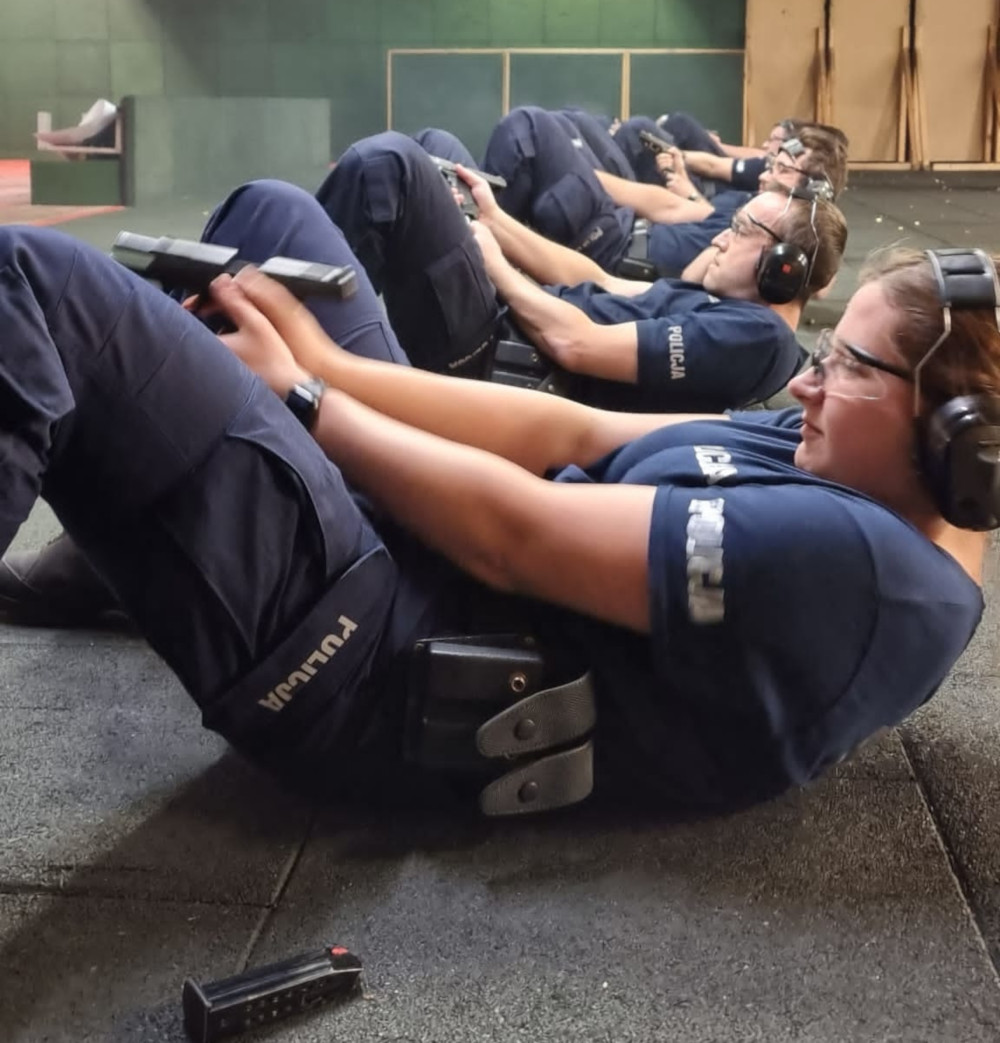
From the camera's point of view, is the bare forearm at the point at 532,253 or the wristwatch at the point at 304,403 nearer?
the wristwatch at the point at 304,403

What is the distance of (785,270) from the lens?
2314 millimetres

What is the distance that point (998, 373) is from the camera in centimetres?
118

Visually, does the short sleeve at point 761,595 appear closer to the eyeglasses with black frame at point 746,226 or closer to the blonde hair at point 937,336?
the blonde hair at point 937,336

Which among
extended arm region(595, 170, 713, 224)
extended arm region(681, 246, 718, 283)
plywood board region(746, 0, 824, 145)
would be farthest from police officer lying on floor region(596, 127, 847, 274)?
plywood board region(746, 0, 824, 145)

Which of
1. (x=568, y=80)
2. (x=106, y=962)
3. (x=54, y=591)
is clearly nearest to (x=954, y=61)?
(x=568, y=80)

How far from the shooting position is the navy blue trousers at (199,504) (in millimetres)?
1085

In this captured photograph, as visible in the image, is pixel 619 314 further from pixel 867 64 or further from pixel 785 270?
pixel 867 64

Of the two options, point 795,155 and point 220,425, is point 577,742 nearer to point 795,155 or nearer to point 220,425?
point 220,425

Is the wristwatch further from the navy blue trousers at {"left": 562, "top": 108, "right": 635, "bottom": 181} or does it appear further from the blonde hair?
the navy blue trousers at {"left": 562, "top": 108, "right": 635, "bottom": 181}

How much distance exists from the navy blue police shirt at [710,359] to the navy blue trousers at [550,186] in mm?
1279

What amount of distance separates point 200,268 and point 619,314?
4.19 feet

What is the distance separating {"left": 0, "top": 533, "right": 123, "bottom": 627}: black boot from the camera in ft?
6.21

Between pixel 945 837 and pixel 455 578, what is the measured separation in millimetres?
664

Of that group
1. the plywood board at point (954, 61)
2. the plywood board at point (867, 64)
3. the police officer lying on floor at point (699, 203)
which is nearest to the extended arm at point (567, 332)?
the police officer lying on floor at point (699, 203)
